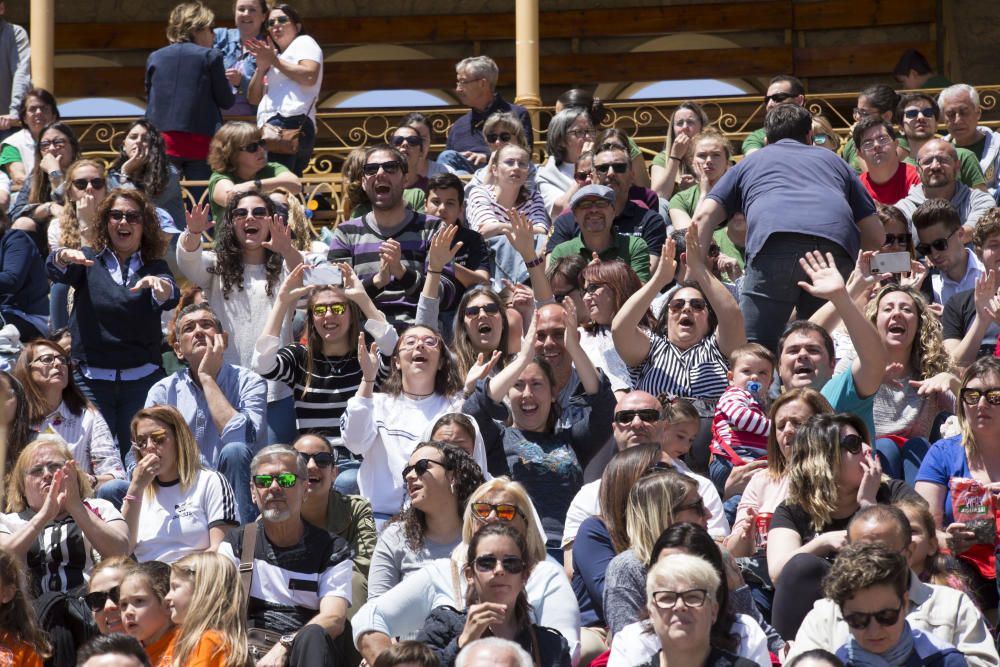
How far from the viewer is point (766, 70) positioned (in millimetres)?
19609

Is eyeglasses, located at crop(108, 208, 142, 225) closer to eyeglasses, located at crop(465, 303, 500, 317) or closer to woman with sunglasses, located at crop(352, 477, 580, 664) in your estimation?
eyeglasses, located at crop(465, 303, 500, 317)

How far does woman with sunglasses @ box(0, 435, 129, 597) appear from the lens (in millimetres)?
7867

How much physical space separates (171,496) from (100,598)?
1167 millimetres

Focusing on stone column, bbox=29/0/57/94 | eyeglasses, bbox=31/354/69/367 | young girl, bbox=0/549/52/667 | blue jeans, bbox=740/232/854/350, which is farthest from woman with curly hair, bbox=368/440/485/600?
stone column, bbox=29/0/57/94

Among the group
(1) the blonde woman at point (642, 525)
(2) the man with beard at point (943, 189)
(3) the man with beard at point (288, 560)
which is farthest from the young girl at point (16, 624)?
(2) the man with beard at point (943, 189)

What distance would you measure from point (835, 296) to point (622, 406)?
4.03 feet

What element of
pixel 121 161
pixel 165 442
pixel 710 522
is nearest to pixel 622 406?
pixel 710 522

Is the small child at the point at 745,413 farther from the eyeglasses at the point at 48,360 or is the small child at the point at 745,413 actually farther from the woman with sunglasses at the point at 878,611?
the eyeglasses at the point at 48,360

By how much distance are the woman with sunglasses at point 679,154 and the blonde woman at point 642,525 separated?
5.68 meters

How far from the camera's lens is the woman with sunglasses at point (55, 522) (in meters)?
7.87

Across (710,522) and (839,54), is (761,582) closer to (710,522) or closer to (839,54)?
(710,522)

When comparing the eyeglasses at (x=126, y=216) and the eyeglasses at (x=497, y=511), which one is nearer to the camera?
the eyeglasses at (x=497, y=511)

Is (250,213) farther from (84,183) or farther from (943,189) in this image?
(943,189)

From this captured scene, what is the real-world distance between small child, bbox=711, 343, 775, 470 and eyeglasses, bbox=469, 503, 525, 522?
1584mm
